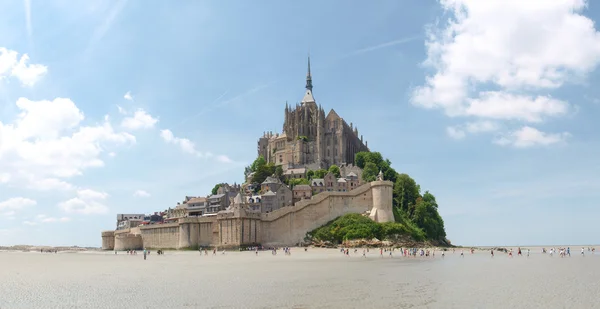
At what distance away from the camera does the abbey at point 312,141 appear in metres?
104

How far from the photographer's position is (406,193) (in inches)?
3364

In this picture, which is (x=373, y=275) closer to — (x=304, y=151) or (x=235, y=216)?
(x=235, y=216)

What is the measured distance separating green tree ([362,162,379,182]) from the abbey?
6913 mm

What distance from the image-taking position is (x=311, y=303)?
20.6 metres

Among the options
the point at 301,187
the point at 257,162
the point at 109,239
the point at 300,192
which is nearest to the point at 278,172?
the point at 301,187

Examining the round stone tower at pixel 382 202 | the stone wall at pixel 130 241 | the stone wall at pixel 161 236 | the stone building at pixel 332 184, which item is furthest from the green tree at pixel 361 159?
the stone wall at pixel 130 241

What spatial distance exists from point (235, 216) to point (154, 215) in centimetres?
3783

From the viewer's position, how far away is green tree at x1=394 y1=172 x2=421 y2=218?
3314 inches

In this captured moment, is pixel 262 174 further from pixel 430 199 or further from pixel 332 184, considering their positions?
pixel 430 199

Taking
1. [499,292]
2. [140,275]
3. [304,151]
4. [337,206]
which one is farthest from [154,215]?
[499,292]

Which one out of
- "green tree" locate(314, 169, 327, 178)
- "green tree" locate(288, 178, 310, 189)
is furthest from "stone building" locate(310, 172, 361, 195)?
"green tree" locate(314, 169, 327, 178)

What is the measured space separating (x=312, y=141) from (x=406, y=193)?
2925 centimetres

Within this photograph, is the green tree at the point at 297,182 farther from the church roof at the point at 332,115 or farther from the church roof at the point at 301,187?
the church roof at the point at 332,115

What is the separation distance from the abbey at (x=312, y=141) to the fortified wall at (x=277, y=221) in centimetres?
2244
